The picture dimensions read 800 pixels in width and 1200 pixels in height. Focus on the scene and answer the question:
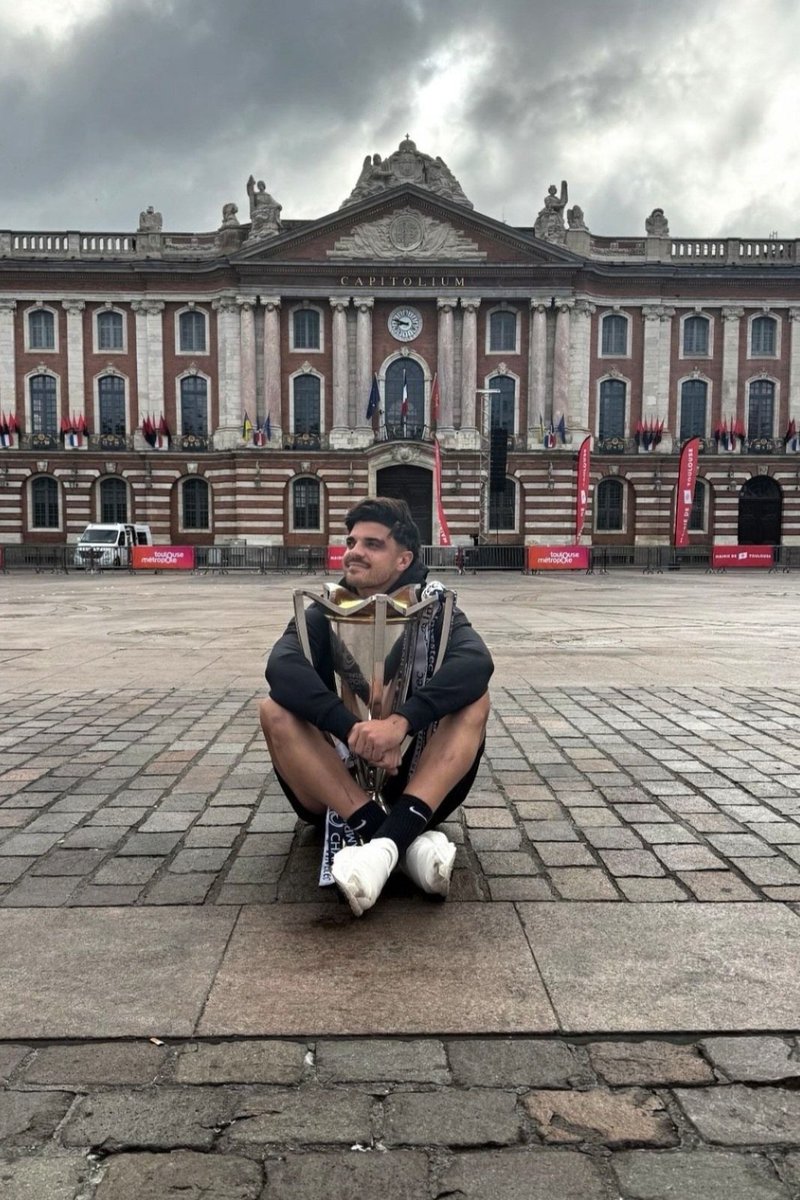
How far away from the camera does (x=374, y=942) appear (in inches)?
118

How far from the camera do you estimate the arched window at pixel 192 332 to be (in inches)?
1644

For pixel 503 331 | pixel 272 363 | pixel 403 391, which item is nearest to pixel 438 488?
pixel 403 391

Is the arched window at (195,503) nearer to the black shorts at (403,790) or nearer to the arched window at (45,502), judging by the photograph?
the arched window at (45,502)

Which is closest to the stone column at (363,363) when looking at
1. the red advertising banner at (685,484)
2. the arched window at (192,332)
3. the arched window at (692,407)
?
the arched window at (192,332)

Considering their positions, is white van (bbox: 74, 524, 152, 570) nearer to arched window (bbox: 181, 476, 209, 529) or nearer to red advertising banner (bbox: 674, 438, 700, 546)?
arched window (bbox: 181, 476, 209, 529)

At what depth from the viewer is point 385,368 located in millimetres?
41719

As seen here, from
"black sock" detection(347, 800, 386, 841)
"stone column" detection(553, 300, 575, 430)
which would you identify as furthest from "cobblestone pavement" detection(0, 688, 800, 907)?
"stone column" detection(553, 300, 575, 430)

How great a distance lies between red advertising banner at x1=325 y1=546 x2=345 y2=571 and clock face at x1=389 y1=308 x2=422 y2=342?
436 inches

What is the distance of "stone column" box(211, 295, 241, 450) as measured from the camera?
41031 mm

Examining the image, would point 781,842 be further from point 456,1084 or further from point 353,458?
point 353,458

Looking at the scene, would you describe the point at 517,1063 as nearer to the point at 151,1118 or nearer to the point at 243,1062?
the point at 243,1062

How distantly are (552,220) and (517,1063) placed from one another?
147 feet

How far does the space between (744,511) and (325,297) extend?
22.7m

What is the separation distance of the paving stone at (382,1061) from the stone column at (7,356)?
4431cm
